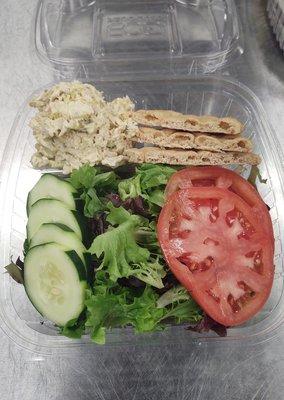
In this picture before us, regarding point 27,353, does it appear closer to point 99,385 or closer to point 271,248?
point 99,385

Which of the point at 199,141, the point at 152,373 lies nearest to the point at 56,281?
the point at 152,373

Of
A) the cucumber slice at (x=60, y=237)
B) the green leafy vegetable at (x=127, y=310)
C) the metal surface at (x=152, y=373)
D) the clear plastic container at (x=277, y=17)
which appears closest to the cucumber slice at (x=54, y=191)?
the cucumber slice at (x=60, y=237)

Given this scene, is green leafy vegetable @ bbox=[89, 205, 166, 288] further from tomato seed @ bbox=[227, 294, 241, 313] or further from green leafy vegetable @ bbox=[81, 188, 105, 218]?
tomato seed @ bbox=[227, 294, 241, 313]

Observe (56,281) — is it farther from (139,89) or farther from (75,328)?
(139,89)

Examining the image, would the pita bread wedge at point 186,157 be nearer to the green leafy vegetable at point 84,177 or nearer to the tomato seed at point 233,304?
the green leafy vegetable at point 84,177

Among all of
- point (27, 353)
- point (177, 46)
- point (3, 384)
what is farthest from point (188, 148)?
point (3, 384)

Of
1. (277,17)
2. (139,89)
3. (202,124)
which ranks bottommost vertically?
(139,89)
